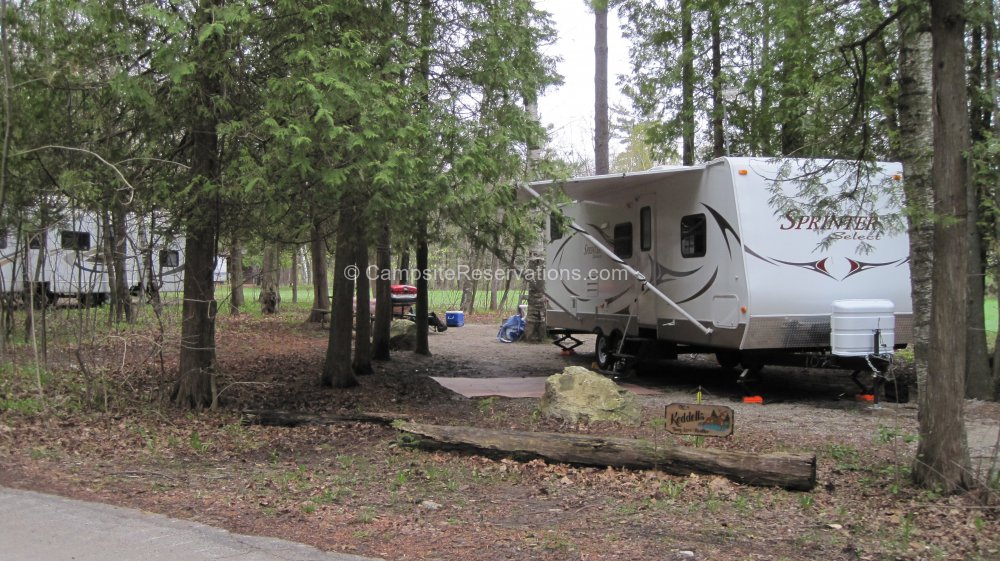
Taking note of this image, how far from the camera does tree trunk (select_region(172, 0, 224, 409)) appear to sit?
8.61m

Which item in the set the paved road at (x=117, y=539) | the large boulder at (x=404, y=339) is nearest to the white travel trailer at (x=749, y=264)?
the paved road at (x=117, y=539)

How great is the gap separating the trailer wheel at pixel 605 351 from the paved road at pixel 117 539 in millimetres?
9004

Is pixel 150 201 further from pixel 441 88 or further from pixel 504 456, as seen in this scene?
pixel 504 456

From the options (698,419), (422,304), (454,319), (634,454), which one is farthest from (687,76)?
(454,319)

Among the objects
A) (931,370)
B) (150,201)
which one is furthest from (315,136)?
(931,370)

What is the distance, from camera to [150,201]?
Answer: 878 cm

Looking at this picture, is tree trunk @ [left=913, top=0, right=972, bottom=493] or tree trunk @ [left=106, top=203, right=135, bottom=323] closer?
tree trunk @ [left=913, top=0, right=972, bottom=493]

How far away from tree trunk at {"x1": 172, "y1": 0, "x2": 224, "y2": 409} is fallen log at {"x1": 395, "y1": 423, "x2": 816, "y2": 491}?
312cm

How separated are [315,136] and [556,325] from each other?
9082mm

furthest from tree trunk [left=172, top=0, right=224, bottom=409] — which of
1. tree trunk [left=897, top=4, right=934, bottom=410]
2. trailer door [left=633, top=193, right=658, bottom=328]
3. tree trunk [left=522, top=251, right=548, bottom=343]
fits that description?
tree trunk [left=522, top=251, right=548, bottom=343]

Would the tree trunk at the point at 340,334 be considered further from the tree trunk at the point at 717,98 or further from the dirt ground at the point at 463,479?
the tree trunk at the point at 717,98

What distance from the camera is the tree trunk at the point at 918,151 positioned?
720cm

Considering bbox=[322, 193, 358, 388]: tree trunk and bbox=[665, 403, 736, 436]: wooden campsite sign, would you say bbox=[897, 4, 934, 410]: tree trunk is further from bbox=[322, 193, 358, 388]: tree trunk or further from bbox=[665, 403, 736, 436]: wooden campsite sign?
bbox=[322, 193, 358, 388]: tree trunk

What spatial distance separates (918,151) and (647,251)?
5.56 metres
